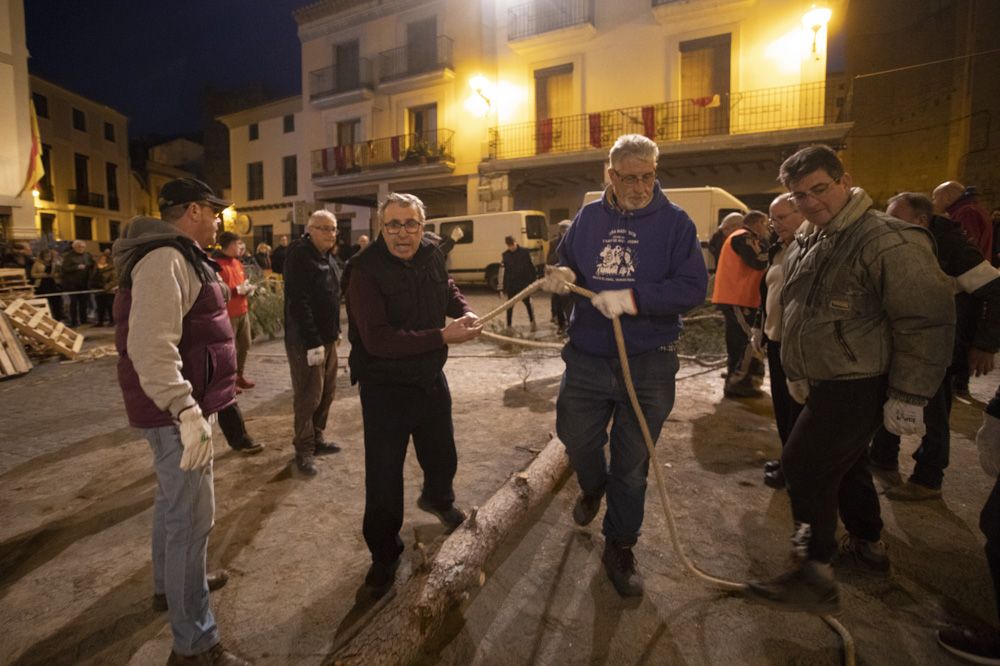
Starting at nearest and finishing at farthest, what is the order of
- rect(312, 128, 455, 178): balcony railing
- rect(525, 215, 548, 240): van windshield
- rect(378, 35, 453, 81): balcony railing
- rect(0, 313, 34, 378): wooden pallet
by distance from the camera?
1. rect(0, 313, 34, 378): wooden pallet
2. rect(525, 215, 548, 240): van windshield
3. rect(378, 35, 453, 81): balcony railing
4. rect(312, 128, 455, 178): balcony railing

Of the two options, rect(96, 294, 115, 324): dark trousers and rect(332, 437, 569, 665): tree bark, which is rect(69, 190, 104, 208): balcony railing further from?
rect(332, 437, 569, 665): tree bark

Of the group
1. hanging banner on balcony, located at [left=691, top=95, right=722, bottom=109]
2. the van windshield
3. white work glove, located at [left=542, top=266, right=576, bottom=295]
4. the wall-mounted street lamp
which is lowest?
white work glove, located at [left=542, top=266, right=576, bottom=295]

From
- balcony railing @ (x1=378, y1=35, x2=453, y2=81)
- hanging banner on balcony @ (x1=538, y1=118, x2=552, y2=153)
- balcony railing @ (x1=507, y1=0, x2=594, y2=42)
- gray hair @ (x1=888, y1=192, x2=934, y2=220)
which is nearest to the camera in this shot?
gray hair @ (x1=888, y1=192, x2=934, y2=220)

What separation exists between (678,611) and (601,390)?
3.36 feet

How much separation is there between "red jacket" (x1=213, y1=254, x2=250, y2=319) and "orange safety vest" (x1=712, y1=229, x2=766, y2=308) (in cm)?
498

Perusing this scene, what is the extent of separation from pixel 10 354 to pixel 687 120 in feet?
53.7

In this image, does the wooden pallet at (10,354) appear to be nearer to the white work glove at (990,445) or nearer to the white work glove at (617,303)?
the white work glove at (617,303)

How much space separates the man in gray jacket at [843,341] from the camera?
197 centimetres

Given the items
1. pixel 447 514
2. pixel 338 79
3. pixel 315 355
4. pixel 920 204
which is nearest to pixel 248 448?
pixel 315 355

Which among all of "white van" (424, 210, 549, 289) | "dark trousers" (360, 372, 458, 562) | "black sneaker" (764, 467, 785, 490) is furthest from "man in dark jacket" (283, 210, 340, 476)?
"white van" (424, 210, 549, 289)

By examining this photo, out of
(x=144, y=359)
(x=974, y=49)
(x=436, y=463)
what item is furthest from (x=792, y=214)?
(x=974, y=49)

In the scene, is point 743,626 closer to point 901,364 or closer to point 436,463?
point 901,364

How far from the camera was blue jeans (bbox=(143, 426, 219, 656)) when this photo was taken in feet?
6.45

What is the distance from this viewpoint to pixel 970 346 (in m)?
2.91
